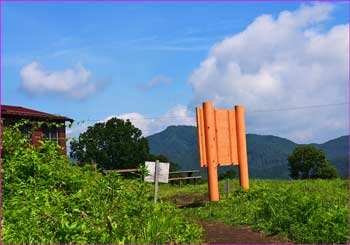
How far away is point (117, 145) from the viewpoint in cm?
5119

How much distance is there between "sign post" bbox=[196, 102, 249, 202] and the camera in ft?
38.7

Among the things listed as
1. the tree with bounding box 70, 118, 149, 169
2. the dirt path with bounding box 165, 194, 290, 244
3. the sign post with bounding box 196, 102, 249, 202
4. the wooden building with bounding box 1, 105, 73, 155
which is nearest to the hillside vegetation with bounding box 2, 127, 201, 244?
the dirt path with bounding box 165, 194, 290, 244

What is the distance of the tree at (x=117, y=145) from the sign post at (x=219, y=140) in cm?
3745

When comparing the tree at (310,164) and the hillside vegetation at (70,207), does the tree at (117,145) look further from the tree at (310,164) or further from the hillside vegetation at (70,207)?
A: the hillside vegetation at (70,207)

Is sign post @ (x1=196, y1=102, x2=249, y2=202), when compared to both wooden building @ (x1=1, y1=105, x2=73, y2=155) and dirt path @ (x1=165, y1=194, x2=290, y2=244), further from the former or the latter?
wooden building @ (x1=1, y1=105, x2=73, y2=155)

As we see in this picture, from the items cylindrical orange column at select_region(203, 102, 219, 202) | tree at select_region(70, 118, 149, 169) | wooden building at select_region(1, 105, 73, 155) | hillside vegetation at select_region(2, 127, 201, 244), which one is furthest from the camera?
tree at select_region(70, 118, 149, 169)

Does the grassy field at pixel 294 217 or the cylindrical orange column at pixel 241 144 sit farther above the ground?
the cylindrical orange column at pixel 241 144

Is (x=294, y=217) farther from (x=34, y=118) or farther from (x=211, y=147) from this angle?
(x=34, y=118)

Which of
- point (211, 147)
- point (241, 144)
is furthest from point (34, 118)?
point (211, 147)

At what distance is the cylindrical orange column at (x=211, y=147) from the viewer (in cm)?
1180

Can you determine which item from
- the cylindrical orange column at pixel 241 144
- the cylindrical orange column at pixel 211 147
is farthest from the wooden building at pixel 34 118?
the cylindrical orange column at pixel 211 147

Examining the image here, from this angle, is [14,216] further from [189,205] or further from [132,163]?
[132,163]

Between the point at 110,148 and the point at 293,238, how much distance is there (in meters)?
45.4

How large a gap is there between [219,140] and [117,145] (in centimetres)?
3963
